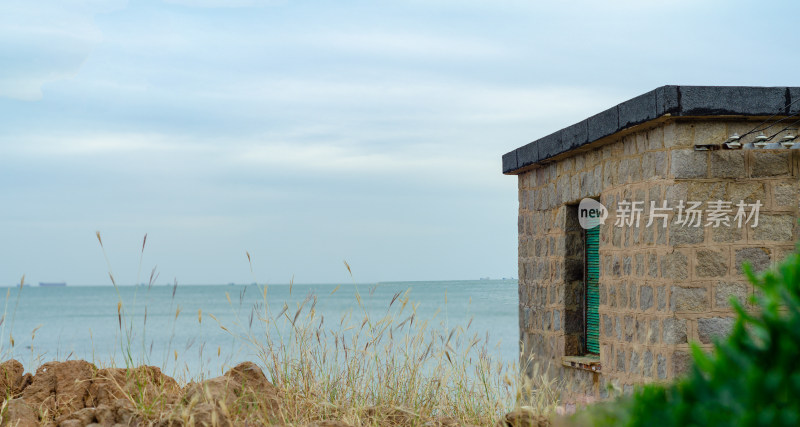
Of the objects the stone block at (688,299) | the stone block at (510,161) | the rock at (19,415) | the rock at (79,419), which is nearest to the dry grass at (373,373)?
the rock at (79,419)

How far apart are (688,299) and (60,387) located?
4071 mm

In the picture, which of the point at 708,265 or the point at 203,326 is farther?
the point at 203,326

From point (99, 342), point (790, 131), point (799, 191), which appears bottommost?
point (99, 342)

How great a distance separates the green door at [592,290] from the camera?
262 inches

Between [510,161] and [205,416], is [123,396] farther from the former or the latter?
[510,161]

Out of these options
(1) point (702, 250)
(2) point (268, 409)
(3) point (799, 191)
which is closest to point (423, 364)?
(2) point (268, 409)

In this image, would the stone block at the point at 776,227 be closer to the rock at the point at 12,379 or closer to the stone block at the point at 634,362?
the stone block at the point at 634,362

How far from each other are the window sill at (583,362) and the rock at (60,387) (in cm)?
388

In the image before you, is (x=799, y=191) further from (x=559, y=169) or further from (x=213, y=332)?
(x=213, y=332)

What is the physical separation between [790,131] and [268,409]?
4060 millimetres

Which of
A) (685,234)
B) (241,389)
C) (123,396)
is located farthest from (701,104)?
(123,396)

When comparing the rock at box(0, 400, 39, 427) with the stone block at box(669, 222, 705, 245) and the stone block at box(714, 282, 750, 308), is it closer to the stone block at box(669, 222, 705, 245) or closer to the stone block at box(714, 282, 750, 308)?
the stone block at box(669, 222, 705, 245)

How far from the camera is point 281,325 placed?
523 centimetres

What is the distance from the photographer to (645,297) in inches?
217
